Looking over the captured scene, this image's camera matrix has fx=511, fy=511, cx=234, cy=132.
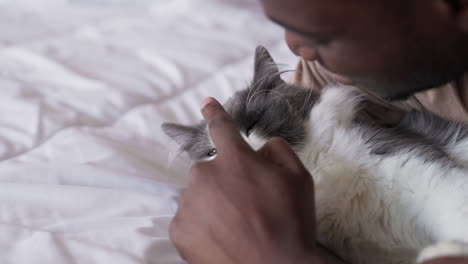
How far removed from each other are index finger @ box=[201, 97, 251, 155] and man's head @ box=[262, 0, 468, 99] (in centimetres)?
18

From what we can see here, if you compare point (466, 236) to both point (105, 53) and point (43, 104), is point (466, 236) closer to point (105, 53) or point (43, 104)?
point (43, 104)

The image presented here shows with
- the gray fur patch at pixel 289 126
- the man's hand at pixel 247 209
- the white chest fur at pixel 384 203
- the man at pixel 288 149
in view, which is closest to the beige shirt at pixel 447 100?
the gray fur patch at pixel 289 126

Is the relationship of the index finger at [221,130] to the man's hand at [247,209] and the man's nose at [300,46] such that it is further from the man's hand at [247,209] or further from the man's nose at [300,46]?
the man's nose at [300,46]

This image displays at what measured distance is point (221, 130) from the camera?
2.85 feet

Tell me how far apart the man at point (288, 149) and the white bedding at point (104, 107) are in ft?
0.56

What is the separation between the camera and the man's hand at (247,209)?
0.75 metres

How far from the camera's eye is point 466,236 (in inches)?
32.4

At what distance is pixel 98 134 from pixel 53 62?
1.76 feet

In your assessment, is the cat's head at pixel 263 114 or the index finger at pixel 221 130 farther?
the cat's head at pixel 263 114

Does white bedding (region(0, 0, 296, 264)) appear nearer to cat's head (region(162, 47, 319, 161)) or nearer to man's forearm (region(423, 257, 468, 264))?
cat's head (region(162, 47, 319, 161))

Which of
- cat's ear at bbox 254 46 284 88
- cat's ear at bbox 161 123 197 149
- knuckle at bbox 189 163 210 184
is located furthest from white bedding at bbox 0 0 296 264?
cat's ear at bbox 254 46 284 88

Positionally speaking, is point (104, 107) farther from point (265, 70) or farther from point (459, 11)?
point (459, 11)

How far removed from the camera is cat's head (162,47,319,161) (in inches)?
41.4

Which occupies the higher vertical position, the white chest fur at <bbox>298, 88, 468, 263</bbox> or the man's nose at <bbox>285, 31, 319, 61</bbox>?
the man's nose at <bbox>285, 31, 319, 61</bbox>
